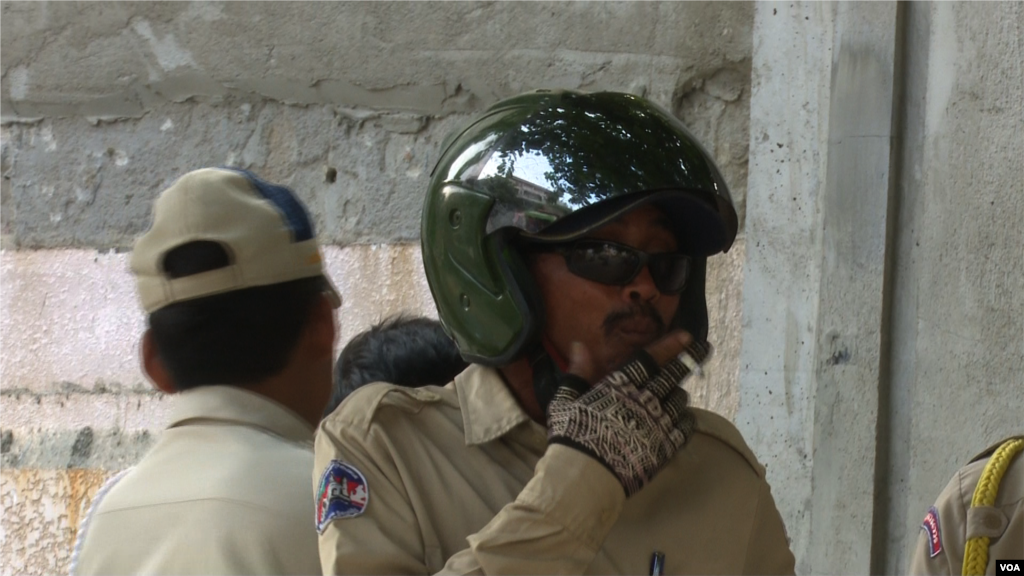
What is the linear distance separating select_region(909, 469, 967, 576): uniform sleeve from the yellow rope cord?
3 centimetres

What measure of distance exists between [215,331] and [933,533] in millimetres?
1102

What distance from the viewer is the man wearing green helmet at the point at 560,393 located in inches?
54.3

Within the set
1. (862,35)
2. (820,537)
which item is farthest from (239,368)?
(862,35)

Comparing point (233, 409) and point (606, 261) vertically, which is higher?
point (606, 261)

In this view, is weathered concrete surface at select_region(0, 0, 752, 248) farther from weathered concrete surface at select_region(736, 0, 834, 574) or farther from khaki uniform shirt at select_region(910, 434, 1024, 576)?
khaki uniform shirt at select_region(910, 434, 1024, 576)

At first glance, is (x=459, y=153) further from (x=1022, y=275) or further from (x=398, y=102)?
(x=398, y=102)

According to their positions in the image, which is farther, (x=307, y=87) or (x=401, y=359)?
(x=307, y=87)

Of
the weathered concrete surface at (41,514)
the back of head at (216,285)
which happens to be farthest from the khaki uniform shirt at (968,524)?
the weathered concrete surface at (41,514)

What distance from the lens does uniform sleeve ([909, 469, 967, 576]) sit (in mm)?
1800

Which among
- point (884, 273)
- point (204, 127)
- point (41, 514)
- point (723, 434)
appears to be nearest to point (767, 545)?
point (723, 434)

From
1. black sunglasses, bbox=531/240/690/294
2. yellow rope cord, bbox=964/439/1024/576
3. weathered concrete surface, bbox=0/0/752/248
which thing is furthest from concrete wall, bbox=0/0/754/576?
black sunglasses, bbox=531/240/690/294

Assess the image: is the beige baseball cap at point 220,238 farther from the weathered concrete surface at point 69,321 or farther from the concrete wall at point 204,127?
the weathered concrete surface at point 69,321

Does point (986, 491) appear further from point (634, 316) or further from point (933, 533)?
point (634, 316)

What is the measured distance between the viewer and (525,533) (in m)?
1.34
